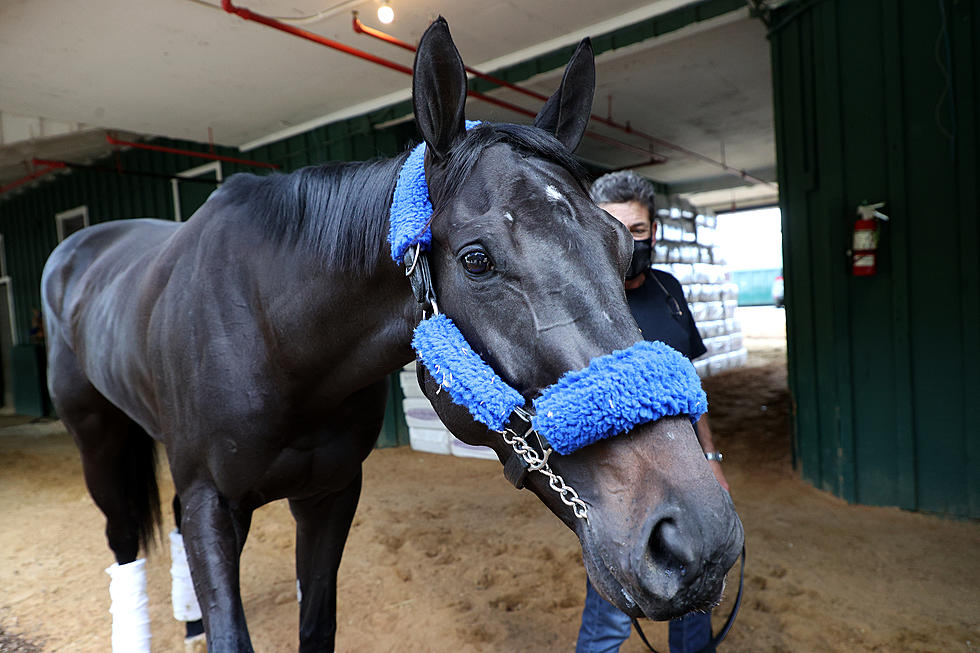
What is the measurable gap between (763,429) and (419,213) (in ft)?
19.6


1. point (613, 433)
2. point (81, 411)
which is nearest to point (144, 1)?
point (81, 411)

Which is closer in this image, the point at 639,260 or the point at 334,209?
the point at 334,209

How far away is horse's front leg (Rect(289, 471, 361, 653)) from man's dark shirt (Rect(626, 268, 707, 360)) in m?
1.14

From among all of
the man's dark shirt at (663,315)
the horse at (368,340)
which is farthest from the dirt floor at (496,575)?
the man's dark shirt at (663,315)

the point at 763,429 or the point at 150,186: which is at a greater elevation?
the point at 150,186

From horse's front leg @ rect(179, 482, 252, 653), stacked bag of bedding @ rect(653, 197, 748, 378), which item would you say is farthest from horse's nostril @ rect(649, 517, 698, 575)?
stacked bag of bedding @ rect(653, 197, 748, 378)

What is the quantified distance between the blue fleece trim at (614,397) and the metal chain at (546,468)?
0.20 ft

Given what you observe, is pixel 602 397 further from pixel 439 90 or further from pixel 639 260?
pixel 639 260

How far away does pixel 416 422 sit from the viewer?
6383 millimetres

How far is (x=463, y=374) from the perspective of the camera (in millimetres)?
1075

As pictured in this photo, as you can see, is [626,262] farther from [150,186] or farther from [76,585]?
[150,186]

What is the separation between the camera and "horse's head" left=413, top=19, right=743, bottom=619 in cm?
88

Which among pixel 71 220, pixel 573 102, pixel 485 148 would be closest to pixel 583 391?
pixel 485 148

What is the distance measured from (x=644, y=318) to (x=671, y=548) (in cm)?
117
